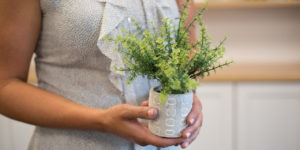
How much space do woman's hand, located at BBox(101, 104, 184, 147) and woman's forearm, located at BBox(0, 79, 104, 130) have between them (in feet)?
0.20

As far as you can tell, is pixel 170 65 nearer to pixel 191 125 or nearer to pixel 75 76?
pixel 191 125

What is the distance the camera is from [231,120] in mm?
1761

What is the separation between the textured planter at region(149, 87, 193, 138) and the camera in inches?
19.7

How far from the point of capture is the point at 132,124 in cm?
54

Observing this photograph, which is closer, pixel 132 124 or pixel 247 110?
pixel 132 124

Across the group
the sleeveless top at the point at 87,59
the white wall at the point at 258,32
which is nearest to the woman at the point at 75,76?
the sleeveless top at the point at 87,59

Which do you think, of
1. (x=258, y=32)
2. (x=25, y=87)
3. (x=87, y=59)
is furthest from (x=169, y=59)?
(x=258, y=32)

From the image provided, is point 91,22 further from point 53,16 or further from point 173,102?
point 173,102

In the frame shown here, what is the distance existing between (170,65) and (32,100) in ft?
1.24

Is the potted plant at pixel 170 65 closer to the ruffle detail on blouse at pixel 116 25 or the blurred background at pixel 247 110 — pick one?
the ruffle detail on blouse at pixel 116 25

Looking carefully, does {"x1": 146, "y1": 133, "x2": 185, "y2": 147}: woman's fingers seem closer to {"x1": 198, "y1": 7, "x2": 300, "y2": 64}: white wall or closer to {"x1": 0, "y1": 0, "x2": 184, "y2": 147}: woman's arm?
{"x1": 0, "y1": 0, "x2": 184, "y2": 147}: woman's arm

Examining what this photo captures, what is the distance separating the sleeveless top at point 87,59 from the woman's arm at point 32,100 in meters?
0.05

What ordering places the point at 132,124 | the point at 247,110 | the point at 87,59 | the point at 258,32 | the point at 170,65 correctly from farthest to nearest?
the point at 258,32 → the point at 247,110 → the point at 87,59 → the point at 132,124 → the point at 170,65

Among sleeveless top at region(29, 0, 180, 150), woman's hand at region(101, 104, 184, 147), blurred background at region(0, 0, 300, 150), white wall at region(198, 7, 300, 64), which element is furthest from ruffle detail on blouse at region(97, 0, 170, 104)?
white wall at region(198, 7, 300, 64)
